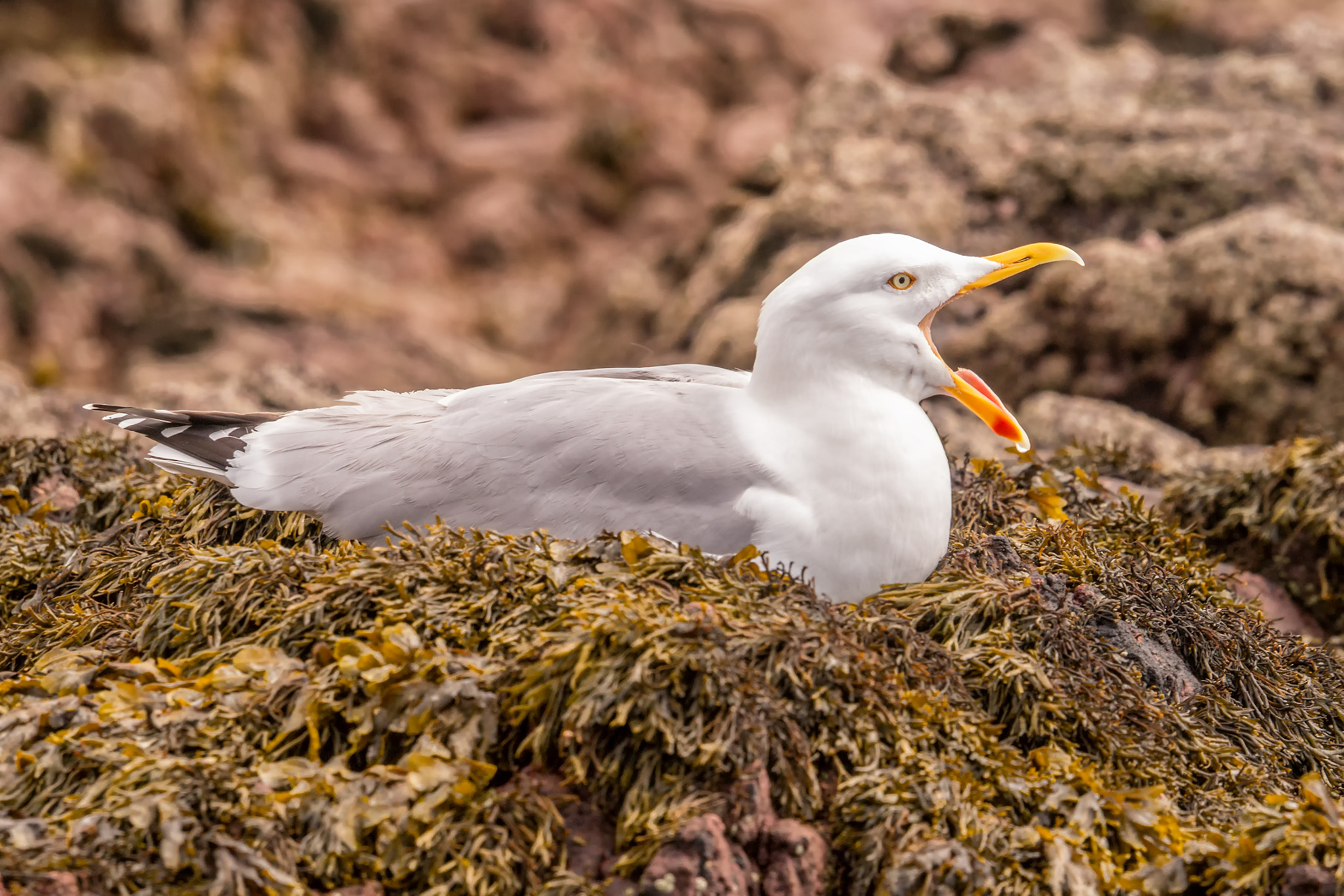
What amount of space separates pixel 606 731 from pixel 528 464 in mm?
1033

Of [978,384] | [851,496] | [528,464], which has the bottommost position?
[528,464]

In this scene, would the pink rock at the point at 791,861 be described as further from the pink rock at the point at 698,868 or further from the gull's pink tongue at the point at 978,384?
the gull's pink tongue at the point at 978,384

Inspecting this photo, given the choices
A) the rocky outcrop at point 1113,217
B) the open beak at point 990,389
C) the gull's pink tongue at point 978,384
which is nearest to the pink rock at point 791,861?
the open beak at point 990,389

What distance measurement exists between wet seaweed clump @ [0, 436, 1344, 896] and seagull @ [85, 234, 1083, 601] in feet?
0.44

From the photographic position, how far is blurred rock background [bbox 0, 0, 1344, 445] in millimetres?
7703

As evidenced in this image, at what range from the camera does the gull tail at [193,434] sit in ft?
13.9

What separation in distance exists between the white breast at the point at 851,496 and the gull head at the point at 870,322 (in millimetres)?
108

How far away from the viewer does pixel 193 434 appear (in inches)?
170

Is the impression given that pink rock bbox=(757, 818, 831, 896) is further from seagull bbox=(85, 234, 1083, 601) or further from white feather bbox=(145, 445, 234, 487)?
white feather bbox=(145, 445, 234, 487)

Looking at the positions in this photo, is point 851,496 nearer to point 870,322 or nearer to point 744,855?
point 870,322

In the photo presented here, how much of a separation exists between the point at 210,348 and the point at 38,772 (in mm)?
9813

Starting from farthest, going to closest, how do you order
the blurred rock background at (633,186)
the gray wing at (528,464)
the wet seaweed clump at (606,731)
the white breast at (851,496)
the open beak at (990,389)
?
the blurred rock background at (633,186)
the open beak at (990,389)
the gray wing at (528,464)
the white breast at (851,496)
the wet seaweed clump at (606,731)

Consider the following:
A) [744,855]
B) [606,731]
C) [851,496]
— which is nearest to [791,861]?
[744,855]

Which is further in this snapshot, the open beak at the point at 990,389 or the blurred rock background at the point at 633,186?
the blurred rock background at the point at 633,186
